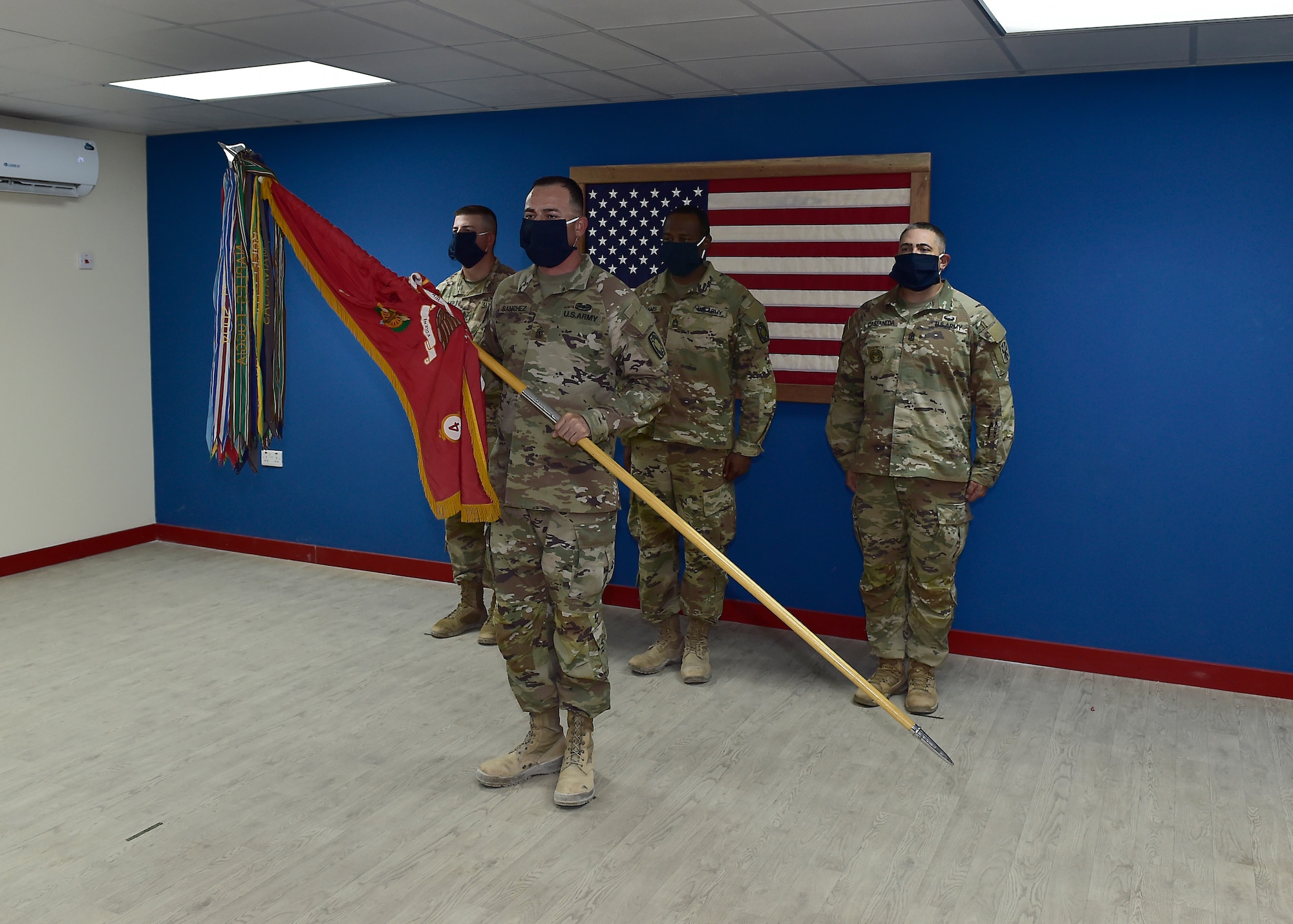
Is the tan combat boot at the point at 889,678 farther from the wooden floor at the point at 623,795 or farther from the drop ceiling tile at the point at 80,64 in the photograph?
the drop ceiling tile at the point at 80,64

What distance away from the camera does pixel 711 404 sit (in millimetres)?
4445

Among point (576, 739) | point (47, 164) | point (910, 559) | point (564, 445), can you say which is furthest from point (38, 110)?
point (910, 559)

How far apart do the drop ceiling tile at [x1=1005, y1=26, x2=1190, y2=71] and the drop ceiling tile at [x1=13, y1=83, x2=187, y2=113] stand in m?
3.94

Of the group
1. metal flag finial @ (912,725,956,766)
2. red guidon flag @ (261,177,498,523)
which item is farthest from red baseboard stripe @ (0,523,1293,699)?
red guidon flag @ (261,177,498,523)

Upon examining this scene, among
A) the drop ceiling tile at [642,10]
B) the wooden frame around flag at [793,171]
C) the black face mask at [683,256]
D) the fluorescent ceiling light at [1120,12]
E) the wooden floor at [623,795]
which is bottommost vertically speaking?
the wooden floor at [623,795]

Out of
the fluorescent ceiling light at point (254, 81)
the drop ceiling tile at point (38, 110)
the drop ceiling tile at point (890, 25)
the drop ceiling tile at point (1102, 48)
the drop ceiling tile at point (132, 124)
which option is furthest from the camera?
the drop ceiling tile at point (132, 124)

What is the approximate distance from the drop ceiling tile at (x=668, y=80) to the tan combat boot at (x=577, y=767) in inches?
104

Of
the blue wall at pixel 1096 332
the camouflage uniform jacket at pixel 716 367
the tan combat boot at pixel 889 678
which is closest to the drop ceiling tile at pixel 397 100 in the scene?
the blue wall at pixel 1096 332

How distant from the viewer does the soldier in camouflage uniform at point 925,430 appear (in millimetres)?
3984

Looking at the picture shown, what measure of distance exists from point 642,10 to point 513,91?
1595 mm

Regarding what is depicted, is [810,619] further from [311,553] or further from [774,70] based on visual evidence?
[311,553]

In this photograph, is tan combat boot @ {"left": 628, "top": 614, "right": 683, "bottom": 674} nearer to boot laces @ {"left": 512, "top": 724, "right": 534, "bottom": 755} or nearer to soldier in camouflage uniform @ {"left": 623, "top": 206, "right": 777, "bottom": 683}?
soldier in camouflage uniform @ {"left": 623, "top": 206, "right": 777, "bottom": 683}

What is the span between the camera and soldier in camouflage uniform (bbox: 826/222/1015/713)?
13.1 feet

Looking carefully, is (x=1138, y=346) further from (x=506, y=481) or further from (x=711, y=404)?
(x=506, y=481)
